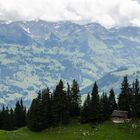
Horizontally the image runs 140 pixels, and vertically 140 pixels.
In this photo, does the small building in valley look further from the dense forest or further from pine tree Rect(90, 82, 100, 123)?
pine tree Rect(90, 82, 100, 123)

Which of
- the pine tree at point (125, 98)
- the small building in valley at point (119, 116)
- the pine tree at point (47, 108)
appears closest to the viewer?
the small building in valley at point (119, 116)

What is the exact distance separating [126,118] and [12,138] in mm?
42536

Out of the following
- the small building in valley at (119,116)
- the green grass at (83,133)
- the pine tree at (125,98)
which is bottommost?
the green grass at (83,133)

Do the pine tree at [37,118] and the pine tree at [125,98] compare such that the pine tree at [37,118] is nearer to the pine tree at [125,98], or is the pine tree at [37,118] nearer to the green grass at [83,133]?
the green grass at [83,133]

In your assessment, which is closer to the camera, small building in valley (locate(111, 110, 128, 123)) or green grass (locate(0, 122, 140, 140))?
green grass (locate(0, 122, 140, 140))

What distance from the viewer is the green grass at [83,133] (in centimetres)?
12481

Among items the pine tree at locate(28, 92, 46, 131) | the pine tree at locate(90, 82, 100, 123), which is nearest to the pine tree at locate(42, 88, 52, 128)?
the pine tree at locate(28, 92, 46, 131)

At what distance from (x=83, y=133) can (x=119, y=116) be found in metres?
19.8

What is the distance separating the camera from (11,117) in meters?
171

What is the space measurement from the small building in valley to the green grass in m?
5.16

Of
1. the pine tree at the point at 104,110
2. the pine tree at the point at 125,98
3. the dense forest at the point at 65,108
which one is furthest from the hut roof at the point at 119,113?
the pine tree at the point at 125,98

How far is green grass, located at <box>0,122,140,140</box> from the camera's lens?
124812mm

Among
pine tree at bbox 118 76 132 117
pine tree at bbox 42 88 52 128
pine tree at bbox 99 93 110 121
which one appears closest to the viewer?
pine tree at bbox 42 88 52 128

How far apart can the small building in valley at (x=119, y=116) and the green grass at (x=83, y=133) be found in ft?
16.9
